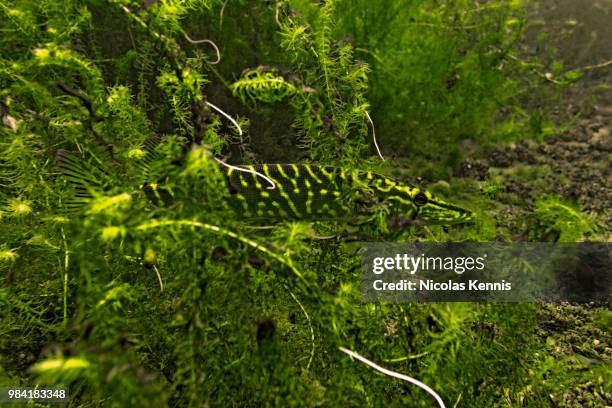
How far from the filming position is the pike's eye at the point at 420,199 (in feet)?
6.11

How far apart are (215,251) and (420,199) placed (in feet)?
4.12

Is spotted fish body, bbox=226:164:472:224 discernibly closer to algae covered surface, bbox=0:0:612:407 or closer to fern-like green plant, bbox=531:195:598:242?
algae covered surface, bbox=0:0:612:407

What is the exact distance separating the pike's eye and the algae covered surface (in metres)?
0.15

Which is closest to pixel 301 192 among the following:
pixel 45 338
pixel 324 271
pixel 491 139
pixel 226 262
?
pixel 324 271

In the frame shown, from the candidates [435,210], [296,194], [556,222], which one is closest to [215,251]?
[296,194]

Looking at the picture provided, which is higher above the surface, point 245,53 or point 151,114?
point 245,53

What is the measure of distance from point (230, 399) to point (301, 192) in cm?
90

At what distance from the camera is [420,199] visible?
6.18 ft

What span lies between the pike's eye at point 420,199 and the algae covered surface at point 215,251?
0.15 meters

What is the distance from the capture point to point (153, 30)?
1.09 m

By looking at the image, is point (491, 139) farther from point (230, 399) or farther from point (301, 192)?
point (230, 399)

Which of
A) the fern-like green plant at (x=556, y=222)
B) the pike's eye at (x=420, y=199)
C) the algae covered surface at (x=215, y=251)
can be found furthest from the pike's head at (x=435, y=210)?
the fern-like green plant at (x=556, y=222)

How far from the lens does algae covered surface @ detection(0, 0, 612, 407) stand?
0.92 meters

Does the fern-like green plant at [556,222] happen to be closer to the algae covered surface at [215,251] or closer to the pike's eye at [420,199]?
the algae covered surface at [215,251]
